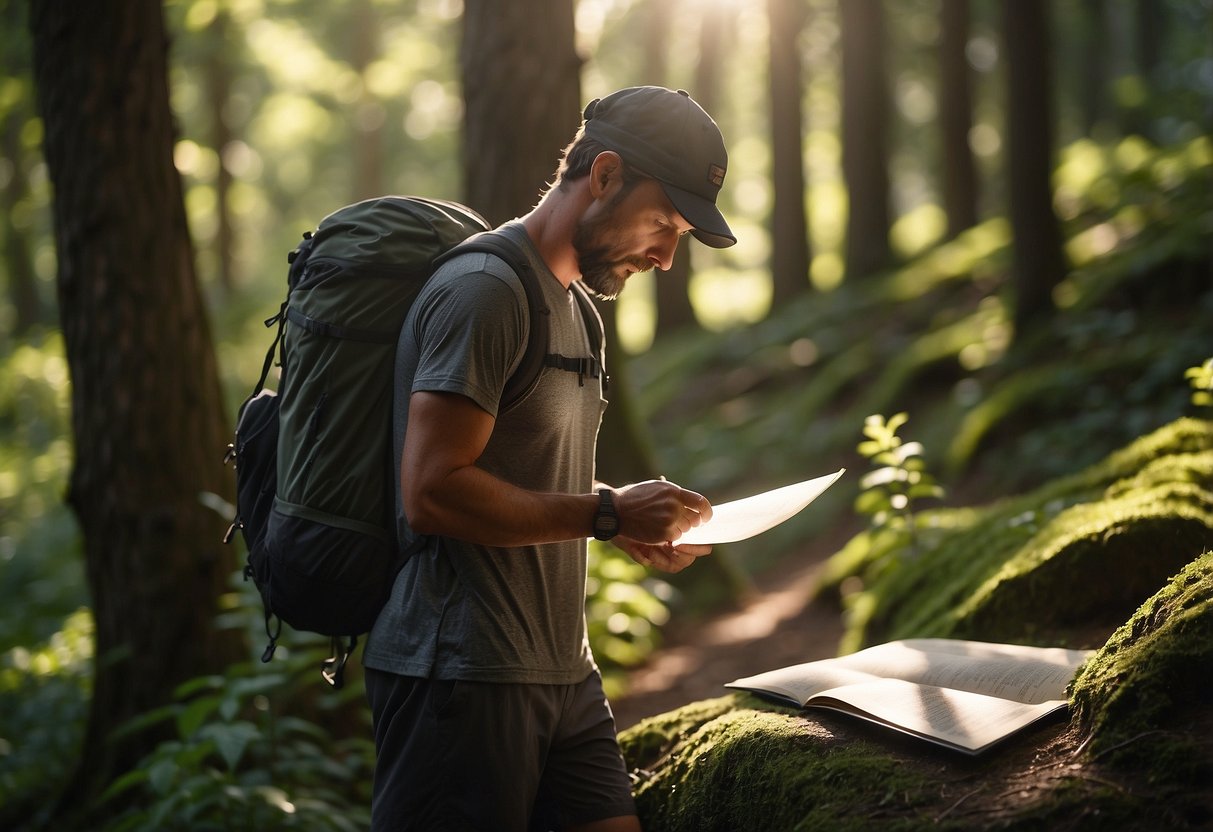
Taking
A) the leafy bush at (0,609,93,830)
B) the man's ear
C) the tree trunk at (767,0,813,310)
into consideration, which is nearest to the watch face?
the man's ear

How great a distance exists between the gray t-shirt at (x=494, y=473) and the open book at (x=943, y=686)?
0.69 metres

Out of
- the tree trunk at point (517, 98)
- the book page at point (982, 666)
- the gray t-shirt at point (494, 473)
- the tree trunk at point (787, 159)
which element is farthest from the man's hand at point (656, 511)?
the tree trunk at point (787, 159)

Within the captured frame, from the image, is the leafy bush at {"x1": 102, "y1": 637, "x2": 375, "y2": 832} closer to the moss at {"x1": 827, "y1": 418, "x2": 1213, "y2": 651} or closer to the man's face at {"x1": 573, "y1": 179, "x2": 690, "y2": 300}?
the man's face at {"x1": 573, "y1": 179, "x2": 690, "y2": 300}

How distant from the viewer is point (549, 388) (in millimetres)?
2541

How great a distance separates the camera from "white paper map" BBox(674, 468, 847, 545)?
2479 millimetres

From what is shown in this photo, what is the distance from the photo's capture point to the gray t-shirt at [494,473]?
2.33 meters

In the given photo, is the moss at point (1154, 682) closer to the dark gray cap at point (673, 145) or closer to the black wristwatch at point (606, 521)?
the black wristwatch at point (606, 521)

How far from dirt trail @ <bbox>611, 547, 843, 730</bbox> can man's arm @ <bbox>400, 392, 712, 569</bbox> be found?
3.35m

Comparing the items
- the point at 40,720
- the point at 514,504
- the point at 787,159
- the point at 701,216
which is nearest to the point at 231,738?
the point at 514,504

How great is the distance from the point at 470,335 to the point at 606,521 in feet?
1.75

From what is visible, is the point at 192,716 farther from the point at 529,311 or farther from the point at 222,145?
the point at 222,145

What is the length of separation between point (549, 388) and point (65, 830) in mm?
4213

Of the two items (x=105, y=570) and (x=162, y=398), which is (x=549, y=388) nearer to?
(x=162, y=398)

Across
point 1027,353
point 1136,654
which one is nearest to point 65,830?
point 1136,654
